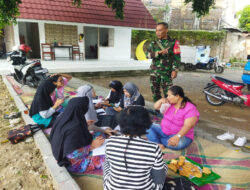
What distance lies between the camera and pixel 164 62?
3891 millimetres

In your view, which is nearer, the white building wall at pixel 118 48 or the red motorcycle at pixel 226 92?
the red motorcycle at pixel 226 92

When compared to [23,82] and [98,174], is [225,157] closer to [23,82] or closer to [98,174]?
[98,174]

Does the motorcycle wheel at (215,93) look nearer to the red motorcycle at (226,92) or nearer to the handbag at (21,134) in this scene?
the red motorcycle at (226,92)

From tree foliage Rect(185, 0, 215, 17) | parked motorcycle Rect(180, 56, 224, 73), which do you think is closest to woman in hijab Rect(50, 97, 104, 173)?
tree foliage Rect(185, 0, 215, 17)

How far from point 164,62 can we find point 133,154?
2764 millimetres

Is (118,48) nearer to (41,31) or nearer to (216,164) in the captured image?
(41,31)

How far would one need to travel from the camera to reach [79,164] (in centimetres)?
240

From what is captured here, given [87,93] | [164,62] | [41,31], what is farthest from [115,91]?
[41,31]

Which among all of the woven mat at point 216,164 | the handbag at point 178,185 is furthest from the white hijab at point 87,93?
the handbag at point 178,185

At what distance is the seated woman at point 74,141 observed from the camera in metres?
2.28

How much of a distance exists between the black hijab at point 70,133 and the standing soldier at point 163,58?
2.05m

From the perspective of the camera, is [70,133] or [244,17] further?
[244,17]

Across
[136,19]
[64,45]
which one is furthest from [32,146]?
[136,19]

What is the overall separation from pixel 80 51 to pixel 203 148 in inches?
389
